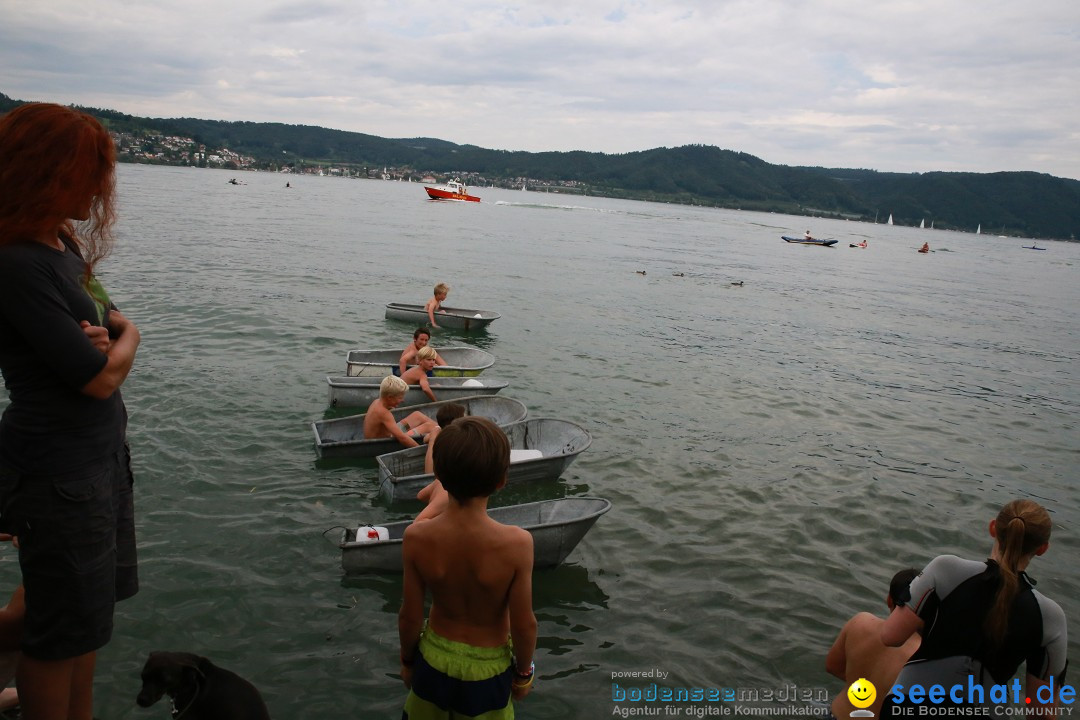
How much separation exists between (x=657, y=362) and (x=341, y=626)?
13740 millimetres

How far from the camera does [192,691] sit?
380 centimetres

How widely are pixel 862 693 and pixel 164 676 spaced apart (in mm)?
4526

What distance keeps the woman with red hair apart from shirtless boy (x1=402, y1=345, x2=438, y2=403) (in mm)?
8938

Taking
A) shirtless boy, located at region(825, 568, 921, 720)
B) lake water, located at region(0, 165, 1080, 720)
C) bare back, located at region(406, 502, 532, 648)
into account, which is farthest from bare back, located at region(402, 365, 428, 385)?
bare back, located at region(406, 502, 532, 648)

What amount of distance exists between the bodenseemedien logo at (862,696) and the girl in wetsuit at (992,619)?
88 centimetres

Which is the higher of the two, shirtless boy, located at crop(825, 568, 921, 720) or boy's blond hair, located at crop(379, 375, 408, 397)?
boy's blond hair, located at crop(379, 375, 408, 397)

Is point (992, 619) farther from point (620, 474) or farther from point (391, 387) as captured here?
point (391, 387)

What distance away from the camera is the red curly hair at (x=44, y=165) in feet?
9.05

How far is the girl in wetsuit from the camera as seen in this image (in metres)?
3.77

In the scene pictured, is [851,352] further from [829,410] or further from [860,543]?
[860,543]

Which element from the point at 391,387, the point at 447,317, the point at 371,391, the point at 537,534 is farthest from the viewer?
the point at 447,317

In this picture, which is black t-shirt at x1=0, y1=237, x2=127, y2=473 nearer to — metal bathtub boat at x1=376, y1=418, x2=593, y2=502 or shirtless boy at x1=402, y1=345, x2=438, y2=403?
metal bathtub boat at x1=376, y1=418, x2=593, y2=502

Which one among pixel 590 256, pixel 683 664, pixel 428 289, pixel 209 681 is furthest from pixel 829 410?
pixel 590 256

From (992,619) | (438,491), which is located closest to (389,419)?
(438,491)
